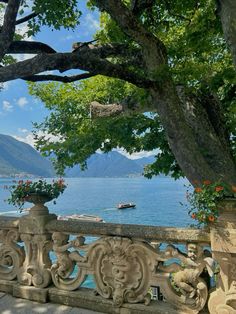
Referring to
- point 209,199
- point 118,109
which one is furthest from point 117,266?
point 118,109

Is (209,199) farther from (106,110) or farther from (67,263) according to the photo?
(106,110)

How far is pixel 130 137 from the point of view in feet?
42.4

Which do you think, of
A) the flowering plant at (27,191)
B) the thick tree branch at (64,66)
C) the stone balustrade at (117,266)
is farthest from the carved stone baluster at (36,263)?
the thick tree branch at (64,66)

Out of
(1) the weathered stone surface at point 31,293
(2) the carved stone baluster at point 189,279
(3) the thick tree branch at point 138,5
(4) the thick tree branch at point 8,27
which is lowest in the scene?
(1) the weathered stone surface at point 31,293

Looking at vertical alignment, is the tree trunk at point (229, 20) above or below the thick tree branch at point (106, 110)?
above

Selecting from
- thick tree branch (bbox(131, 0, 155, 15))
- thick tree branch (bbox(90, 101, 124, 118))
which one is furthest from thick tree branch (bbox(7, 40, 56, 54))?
thick tree branch (bbox(90, 101, 124, 118))

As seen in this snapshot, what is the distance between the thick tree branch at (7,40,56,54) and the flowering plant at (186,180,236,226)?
4.14 meters

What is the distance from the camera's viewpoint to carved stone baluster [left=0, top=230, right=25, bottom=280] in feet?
17.7

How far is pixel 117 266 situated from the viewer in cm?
459

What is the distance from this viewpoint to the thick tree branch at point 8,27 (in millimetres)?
4992

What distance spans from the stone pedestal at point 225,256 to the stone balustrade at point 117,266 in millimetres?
11

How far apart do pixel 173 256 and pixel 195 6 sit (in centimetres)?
642

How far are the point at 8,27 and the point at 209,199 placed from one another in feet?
12.1

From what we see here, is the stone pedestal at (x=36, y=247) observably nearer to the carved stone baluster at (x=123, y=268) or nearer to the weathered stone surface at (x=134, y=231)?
the weathered stone surface at (x=134, y=231)
